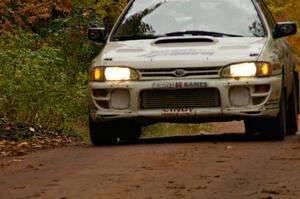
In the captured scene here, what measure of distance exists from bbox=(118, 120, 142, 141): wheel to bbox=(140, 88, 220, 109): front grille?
28.2 inches

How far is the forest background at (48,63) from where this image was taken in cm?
1375

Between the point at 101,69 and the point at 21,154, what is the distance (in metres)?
1.29

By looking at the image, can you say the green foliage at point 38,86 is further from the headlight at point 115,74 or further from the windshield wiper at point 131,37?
the headlight at point 115,74

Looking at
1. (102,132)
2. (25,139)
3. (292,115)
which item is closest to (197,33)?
(102,132)

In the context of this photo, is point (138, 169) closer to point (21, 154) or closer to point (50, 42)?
point (21, 154)

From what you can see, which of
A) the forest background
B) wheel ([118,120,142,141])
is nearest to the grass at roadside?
the forest background

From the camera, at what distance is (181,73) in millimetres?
10203

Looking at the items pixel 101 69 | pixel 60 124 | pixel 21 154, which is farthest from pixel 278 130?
pixel 60 124

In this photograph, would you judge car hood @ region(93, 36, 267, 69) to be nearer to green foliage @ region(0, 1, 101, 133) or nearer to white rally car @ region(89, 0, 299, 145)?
white rally car @ region(89, 0, 299, 145)

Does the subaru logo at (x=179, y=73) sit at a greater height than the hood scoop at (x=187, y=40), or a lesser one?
lesser

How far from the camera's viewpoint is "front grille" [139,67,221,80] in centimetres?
1018

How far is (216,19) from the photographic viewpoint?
37.1 feet

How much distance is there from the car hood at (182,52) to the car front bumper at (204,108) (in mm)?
204

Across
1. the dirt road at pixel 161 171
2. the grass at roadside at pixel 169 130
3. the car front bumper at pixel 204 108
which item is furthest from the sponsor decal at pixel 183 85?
the grass at roadside at pixel 169 130
